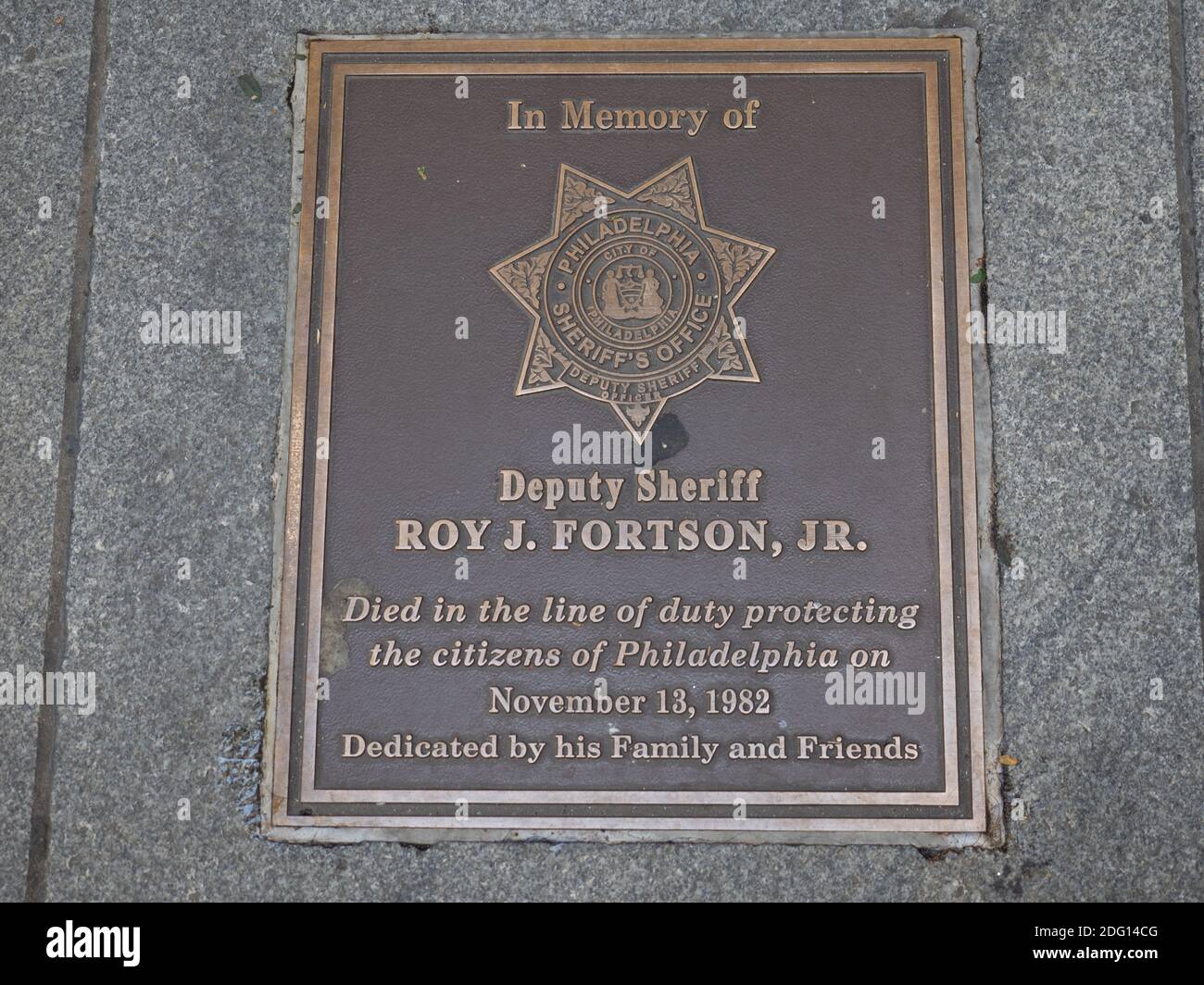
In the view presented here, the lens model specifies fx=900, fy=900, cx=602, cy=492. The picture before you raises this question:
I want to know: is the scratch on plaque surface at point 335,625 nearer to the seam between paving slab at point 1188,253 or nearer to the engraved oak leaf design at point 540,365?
the engraved oak leaf design at point 540,365

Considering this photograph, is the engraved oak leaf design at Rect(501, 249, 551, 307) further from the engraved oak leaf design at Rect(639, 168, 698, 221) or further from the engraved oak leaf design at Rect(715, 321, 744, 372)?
the engraved oak leaf design at Rect(715, 321, 744, 372)

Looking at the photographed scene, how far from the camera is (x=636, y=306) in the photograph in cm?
233

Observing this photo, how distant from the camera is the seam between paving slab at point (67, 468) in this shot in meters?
2.30

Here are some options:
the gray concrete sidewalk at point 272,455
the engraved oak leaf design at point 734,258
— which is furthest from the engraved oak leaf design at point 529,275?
the gray concrete sidewalk at point 272,455

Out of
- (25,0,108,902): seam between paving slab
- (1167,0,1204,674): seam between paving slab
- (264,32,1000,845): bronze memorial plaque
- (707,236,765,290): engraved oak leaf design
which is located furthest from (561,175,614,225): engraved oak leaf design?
(1167,0,1204,674): seam between paving slab

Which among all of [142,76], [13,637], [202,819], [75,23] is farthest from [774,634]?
[75,23]

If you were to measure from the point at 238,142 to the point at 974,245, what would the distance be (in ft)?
6.63

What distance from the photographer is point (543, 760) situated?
89.0 inches

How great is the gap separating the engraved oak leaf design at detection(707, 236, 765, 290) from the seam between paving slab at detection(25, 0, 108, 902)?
1706 millimetres

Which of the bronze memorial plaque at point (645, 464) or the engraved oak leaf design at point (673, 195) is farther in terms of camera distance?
the engraved oak leaf design at point (673, 195)

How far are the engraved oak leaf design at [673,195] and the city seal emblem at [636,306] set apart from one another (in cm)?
1

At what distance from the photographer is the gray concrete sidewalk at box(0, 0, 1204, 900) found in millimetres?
2254

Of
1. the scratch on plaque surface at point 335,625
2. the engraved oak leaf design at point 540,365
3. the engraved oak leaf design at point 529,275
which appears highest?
the engraved oak leaf design at point 529,275

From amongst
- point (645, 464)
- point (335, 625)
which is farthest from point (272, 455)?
point (645, 464)
